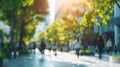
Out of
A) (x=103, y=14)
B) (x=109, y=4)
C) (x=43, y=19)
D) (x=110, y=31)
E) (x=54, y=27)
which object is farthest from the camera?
(x=54, y=27)

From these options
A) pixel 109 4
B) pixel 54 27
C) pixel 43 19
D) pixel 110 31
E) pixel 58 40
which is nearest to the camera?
pixel 109 4

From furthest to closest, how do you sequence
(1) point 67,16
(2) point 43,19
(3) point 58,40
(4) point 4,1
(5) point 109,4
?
1. (3) point 58,40
2. (1) point 67,16
3. (2) point 43,19
4. (5) point 109,4
5. (4) point 4,1

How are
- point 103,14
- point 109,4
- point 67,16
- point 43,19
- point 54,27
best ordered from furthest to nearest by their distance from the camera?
point 54,27 < point 67,16 < point 43,19 < point 103,14 < point 109,4

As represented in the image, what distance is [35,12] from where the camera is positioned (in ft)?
206

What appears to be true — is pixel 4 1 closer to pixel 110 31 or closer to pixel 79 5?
pixel 79 5

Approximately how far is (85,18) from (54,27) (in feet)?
255

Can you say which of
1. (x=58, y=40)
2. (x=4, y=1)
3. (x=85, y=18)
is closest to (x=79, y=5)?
(x=85, y=18)

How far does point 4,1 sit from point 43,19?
40.2 meters

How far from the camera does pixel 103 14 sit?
36750 mm

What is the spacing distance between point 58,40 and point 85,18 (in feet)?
230

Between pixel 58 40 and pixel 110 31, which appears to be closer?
pixel 110 31

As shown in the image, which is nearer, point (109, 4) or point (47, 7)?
point (109, 4)

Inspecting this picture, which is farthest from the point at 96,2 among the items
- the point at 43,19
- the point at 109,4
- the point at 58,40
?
the point at 58,40

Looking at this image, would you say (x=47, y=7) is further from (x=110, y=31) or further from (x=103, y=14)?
(x=110, y=31)
